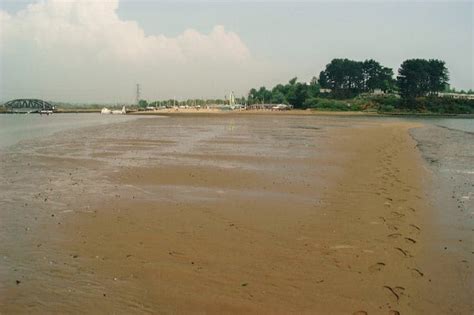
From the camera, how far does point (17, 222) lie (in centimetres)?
780

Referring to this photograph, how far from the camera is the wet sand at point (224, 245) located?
4770mm

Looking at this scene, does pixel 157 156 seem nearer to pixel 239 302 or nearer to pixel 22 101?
pixel 239 302

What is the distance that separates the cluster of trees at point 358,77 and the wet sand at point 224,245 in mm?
134783

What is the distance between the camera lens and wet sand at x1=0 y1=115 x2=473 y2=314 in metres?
4.77

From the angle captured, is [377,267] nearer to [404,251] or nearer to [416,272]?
[416,272]

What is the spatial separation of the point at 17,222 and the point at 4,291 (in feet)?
10.6

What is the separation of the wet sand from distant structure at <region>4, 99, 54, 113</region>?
162 m

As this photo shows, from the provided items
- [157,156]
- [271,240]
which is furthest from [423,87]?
[271,240]

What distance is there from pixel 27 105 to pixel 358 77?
12336 cm

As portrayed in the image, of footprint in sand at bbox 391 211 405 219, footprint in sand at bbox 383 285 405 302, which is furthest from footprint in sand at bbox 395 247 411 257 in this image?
footprint in sand at bbox 391 211 405 219

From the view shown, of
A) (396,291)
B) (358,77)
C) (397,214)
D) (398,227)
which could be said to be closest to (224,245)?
(396,291)

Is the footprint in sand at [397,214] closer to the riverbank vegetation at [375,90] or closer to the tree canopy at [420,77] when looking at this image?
the riverbank vegetation at [375,90]

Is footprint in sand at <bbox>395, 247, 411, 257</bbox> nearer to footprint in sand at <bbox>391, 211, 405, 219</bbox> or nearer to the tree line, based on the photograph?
footprint in sand at <bbox>391, 211, 405, 219</bbox>

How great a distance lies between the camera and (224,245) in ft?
21.6
